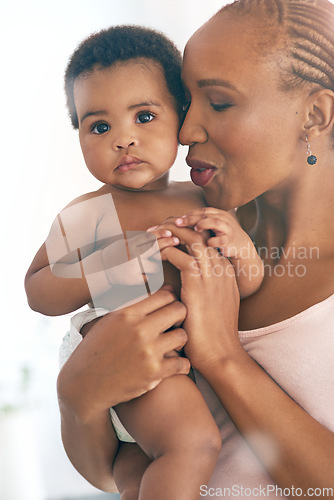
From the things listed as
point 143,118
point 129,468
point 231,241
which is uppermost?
point 143,118

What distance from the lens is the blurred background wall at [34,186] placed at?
1.06 metres

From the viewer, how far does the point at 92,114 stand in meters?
0.80

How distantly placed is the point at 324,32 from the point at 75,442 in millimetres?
773

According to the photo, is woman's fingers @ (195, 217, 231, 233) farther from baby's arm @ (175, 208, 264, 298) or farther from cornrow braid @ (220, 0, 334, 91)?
cornrow braid @ (220, 0, 334, 91)

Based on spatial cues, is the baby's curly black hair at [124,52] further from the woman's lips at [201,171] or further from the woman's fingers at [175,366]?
the woman's fingers at [175,366]

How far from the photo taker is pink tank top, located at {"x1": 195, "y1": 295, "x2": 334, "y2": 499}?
2.39 feet

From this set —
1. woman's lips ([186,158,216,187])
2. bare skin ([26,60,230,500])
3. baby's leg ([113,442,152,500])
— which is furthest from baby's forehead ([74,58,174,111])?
baby's leg ([113,442,152,500])

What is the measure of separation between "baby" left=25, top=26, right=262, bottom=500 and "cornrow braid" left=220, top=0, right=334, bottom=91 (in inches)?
6.5

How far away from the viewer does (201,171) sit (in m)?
0.85

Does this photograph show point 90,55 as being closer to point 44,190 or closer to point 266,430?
point 44,190

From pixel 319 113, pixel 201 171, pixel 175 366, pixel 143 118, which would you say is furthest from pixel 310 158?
pixel 175 366

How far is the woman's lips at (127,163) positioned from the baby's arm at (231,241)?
115 mm

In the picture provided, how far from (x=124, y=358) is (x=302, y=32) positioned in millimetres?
552

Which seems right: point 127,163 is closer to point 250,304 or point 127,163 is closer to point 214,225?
point 214,225
